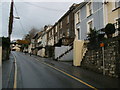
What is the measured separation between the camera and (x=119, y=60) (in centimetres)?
1162

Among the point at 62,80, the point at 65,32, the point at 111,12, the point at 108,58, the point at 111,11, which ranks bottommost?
the point at 62,80

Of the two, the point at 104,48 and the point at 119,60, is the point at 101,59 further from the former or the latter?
the point at 119,60

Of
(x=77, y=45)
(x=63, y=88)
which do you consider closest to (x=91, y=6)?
(x=77, y=45)

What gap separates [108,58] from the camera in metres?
12.8

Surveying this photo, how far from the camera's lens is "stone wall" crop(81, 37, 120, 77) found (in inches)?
467

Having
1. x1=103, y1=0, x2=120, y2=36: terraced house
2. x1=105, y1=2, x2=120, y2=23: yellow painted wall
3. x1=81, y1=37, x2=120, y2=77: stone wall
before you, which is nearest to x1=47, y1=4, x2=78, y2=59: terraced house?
x1=103, y1=0, x2=120, y2=36: terraced house

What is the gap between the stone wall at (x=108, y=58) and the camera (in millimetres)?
11852

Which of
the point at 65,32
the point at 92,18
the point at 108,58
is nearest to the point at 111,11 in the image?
the point at 92,18

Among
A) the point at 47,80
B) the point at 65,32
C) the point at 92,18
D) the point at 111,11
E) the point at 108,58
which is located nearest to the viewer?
the point at 47,80

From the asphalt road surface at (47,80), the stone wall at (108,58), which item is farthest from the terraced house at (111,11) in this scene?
the asphalt road surface at (47,80)

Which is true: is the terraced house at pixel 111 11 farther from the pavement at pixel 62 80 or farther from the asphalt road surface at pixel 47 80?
the asphalt road surface at pixel 47 80

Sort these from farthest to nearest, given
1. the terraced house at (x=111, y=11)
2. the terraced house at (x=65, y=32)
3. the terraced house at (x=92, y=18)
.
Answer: the terraced house at (x=65, y=32) → the terraced house at (x=92, y=18) → the terraced house at (x=111, y=11)

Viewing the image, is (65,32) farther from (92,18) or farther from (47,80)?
(47,80)

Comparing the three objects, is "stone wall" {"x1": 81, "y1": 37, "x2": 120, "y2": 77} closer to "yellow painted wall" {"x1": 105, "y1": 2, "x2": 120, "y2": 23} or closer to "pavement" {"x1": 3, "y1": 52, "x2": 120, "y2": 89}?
"pavement" {"x1": 3, "y1": 52, "x2": 120, "y2": 89}
